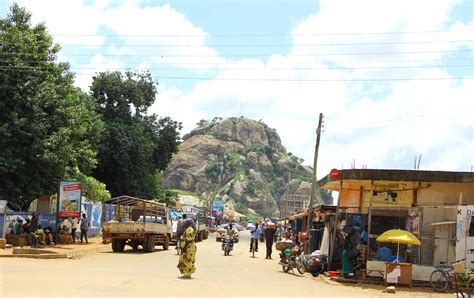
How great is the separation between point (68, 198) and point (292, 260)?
42.8 feet

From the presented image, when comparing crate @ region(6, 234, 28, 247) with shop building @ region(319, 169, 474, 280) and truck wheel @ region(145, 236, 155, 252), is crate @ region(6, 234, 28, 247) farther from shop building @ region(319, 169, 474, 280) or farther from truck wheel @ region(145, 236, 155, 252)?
shop building @ region(319, 169, 474, 280)

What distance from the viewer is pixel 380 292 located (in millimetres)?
15836

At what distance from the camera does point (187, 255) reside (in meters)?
16.0

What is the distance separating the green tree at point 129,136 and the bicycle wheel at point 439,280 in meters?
38.0

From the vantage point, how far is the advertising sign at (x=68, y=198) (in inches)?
1129

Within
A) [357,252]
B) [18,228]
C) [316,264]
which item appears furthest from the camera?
[18,228]

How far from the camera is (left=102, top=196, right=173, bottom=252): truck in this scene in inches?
1066

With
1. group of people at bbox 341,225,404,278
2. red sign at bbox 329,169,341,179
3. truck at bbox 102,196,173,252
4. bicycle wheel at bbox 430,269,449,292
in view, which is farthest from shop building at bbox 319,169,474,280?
truck at bbox 102,196,173,252

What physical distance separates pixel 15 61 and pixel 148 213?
10.3m

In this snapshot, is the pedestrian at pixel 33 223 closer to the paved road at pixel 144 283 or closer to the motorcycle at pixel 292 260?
the paved road at pixel 144 283

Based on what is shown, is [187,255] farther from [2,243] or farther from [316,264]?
[2,243]

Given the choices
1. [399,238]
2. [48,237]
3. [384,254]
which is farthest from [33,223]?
[399,238]

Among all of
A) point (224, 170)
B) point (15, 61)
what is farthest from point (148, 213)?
point (224, 170)

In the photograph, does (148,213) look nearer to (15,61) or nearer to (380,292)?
(15,61)
